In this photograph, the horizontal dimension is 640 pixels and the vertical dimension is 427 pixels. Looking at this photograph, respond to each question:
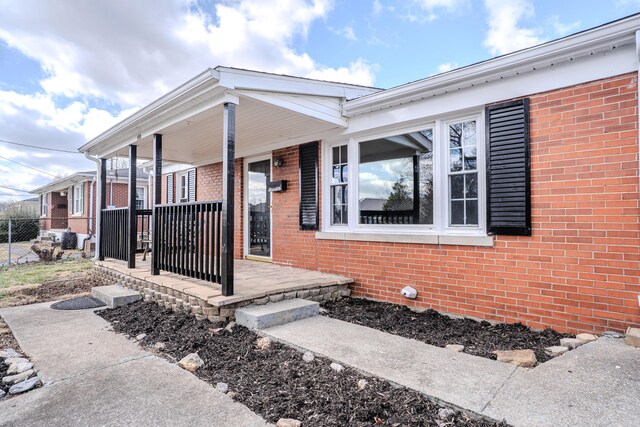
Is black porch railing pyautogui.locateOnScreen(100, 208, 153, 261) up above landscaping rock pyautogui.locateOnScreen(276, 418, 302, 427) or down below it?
above

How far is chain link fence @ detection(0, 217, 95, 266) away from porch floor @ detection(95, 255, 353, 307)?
6.50 metres

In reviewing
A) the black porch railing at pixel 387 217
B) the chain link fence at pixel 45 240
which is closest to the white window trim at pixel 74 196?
the chain link fence at pixel 45 240

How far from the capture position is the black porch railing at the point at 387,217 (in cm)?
440

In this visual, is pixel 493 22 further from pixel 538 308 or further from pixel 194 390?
pixel 194 390

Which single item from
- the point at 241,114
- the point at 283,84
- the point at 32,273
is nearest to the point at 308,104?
the point at 283,84

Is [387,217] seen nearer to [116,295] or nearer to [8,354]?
[116,295]

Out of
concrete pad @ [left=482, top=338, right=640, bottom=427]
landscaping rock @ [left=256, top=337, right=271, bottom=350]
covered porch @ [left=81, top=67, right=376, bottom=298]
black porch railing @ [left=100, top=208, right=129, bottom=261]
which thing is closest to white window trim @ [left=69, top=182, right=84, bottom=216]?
covered porch @ [left=81, top=67, right=376, bottom=298]

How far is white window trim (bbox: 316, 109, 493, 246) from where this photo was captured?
147 inches

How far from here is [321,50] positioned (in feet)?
33.4

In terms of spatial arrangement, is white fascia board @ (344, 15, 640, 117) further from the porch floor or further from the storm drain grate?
the storm drain grate

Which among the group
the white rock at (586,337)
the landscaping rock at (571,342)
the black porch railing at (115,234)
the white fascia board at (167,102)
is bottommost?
the landscaping rock at (571,342)

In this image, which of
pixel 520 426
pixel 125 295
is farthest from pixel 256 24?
pixel 520 426

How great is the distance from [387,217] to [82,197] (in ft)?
55.3

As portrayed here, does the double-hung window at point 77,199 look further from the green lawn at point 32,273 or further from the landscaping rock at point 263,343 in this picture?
the landscaping rock at point 263,343
